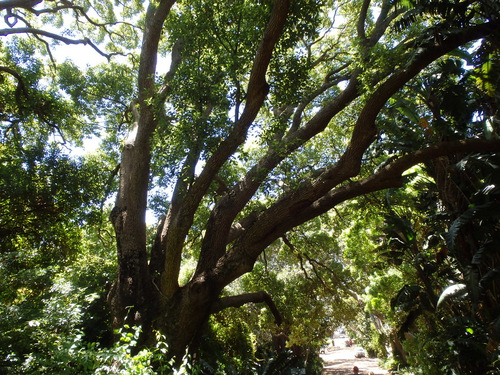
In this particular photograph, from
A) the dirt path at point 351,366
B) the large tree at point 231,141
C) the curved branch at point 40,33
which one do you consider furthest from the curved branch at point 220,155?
the dirt path at point 351,366

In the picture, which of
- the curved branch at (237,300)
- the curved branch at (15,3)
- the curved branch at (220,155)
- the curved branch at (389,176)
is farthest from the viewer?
the curved branch at (15,3)

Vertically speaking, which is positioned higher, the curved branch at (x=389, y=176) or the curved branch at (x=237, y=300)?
the curved branch at (x=389, y=176)

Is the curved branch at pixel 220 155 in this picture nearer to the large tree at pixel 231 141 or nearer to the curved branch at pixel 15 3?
the large tree at pixel 231 141

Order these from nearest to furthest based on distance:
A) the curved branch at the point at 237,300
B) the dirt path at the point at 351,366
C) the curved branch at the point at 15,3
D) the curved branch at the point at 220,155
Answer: the curved branch at the point at 220,155
the curved branch at the point at 237,300
the curved branch at the point at 15,3
the dirt path at the point at 351,366

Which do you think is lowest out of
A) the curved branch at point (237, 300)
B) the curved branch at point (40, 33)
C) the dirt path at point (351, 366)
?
the curved branch at point (237, 300)

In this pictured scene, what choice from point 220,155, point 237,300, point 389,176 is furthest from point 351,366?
point 220,155

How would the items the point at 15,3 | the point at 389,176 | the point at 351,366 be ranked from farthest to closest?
1. the point at 351,366
2. the point at 15,3
3. the point at 389,176

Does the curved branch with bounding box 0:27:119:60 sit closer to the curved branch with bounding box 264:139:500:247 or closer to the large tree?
the large tree

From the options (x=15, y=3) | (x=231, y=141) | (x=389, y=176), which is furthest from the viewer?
(x=15, y=3)

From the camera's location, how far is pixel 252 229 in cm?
462

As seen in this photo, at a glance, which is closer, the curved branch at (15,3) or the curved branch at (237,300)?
the curved branch at (237,300)

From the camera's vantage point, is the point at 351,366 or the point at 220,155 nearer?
the point at 220,155

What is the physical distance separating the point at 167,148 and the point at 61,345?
3.49 m

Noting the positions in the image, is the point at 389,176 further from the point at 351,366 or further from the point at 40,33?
the point at 351,366
